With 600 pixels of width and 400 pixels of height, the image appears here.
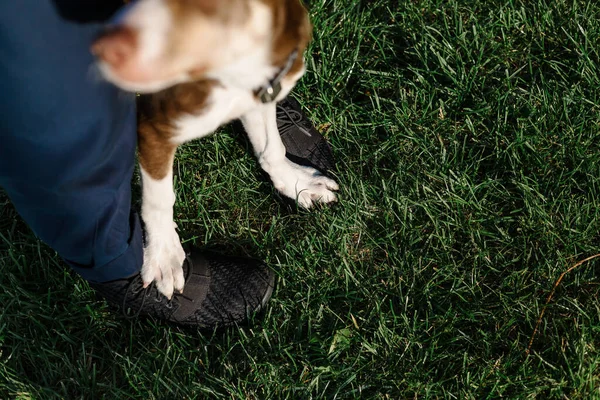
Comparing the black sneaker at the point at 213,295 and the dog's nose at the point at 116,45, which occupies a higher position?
the dog's nose at the point at 116,45

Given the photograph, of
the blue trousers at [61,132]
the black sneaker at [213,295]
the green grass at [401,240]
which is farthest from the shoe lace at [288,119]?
the blue trousers at [61,132]

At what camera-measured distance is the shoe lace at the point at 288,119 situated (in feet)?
9.21

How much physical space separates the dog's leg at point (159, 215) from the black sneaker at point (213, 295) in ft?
0.15

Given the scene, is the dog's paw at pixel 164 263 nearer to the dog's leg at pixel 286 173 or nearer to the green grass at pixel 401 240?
the green grass at pixel 401 240

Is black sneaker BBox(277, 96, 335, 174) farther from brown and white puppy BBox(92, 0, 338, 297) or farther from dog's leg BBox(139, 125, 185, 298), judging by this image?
dog's leg BBox(139, 125, 185, 298)

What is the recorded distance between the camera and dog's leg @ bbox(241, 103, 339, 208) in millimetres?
2557

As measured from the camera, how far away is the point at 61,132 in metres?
1.53

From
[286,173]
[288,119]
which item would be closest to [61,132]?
[286,173]

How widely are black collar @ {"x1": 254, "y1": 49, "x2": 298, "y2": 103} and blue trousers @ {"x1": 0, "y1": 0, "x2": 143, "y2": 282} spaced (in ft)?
1.18

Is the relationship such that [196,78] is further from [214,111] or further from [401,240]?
[401,240]

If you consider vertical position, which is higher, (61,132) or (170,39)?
(170,39)

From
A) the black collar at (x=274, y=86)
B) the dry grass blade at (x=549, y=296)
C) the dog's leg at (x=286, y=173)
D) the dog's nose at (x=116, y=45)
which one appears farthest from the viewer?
the dog's leg at (x=286, y=173)

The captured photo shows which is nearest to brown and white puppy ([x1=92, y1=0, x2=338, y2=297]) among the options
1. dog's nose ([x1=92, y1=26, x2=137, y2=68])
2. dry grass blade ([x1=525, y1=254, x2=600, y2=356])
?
dog's nose ([x1=92, y1=26, x2=137, y2=68])

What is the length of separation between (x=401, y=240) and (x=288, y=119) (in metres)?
0.70
